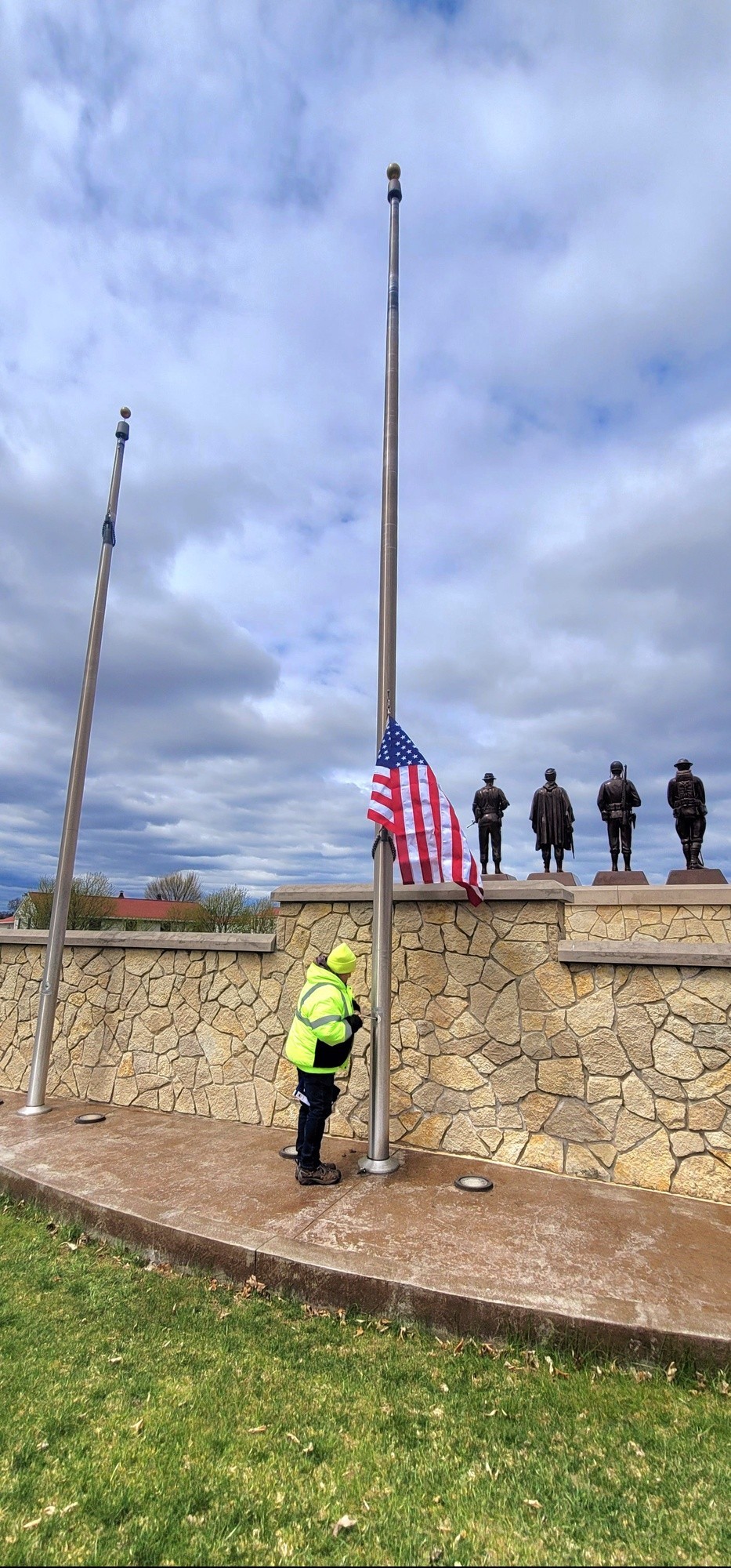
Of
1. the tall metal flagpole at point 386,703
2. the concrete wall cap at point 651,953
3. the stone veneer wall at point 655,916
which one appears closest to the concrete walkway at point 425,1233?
the tall metal flagpole at point 386,703

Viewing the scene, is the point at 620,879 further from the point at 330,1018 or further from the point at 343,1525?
the point at 343,1525

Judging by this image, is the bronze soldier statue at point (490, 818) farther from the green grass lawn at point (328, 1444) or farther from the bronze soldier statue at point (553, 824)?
the green grass lawn at point (328, 1444)

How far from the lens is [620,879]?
13633 mm

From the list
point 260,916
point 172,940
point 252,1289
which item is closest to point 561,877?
point 172,940

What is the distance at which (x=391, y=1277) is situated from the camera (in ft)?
11.2

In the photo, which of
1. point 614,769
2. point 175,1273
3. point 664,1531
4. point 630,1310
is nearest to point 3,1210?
point 175,1273

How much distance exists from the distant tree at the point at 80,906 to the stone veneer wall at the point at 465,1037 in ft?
49.2

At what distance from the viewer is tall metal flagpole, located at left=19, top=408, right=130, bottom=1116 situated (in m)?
7.12

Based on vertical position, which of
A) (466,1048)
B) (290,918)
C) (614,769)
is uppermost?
(614,769)

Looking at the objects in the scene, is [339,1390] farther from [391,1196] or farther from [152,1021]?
[152,1021]

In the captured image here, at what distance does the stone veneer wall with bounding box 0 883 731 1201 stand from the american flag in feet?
1.61

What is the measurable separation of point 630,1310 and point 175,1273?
2223 millimetres

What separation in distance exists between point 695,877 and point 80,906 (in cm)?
2149

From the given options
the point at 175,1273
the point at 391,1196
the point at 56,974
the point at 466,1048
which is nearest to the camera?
the point at 175,1273
